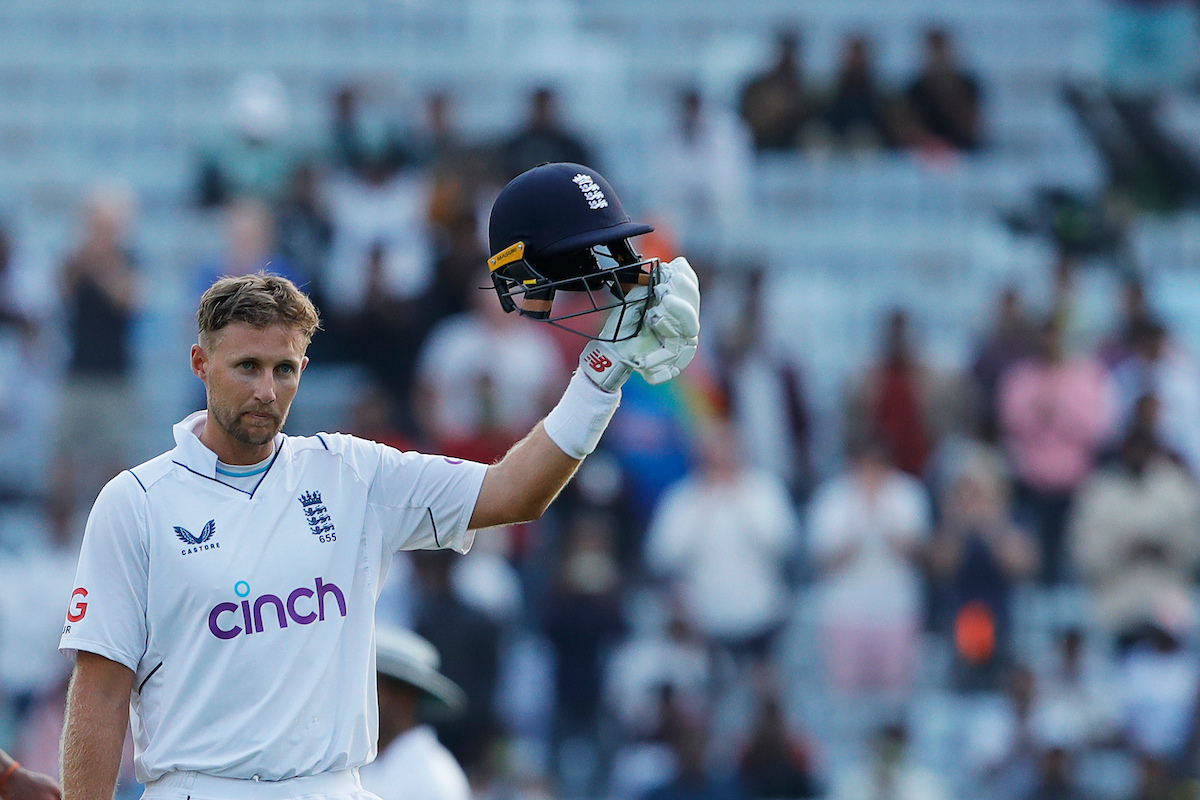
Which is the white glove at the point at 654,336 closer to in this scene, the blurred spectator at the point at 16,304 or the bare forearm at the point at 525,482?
the bare forearm at the point at 525,482

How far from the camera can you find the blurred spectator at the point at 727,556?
33.8ft

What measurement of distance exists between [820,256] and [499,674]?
16.1 ft

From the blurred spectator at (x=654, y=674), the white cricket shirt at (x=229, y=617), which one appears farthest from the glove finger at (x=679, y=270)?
the blurred spectator at (x=654, y=674)

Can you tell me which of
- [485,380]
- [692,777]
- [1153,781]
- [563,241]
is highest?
[563,241]

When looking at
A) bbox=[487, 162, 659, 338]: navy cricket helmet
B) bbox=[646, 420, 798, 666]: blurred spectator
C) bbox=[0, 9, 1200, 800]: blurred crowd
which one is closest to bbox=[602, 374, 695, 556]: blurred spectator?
bbox=[0, 9, 1200, 800]: blurred crowd

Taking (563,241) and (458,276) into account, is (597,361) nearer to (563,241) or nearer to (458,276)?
(563,241)

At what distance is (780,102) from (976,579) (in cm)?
437

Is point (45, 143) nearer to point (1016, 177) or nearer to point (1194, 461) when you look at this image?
point (1016, 177)

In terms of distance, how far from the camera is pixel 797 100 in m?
13.3

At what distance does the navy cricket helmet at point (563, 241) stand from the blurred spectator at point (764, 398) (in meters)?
6.79

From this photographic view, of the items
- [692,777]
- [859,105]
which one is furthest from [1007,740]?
[859,105]

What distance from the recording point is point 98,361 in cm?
1110

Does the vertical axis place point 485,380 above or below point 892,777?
above

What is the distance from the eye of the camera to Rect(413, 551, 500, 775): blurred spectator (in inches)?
375
